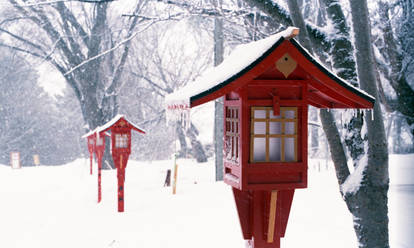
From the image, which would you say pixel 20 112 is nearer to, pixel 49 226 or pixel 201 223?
pixel 49 226

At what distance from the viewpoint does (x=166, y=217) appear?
322 inches

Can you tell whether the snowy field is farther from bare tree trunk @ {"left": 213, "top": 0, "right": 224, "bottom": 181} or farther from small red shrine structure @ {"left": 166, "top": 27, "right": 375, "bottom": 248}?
small red shrine structure @ {"left": 166, "top": 27, "right": 375, "bottom": 248}

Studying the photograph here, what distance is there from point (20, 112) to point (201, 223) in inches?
987

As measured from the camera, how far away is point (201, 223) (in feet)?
24.6

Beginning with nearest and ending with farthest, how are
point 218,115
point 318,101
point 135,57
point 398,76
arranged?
point 318,101 → point 398,76 → point 218,115 → point 135,57

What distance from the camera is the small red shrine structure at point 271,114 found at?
3.37 meters

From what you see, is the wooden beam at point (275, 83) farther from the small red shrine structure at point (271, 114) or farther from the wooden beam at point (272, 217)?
the wooden beam at point (272, 217)

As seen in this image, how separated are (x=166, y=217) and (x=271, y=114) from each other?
5.12 meters

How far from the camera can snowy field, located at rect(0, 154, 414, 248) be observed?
262 inches

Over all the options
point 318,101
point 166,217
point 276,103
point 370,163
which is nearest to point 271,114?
point 276,103

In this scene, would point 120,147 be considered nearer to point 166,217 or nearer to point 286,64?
point 166,217

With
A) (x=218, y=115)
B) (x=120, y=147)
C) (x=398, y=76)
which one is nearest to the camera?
(x=398, y=76)

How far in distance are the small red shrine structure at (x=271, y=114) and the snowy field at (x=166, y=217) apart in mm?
2672

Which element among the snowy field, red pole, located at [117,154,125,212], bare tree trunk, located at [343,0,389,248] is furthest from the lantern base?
red pole, located at [117,154,125,212]
